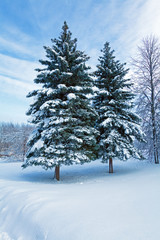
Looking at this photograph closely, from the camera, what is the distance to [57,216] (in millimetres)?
2912

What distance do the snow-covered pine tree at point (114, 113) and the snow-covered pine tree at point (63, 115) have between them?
122 cm

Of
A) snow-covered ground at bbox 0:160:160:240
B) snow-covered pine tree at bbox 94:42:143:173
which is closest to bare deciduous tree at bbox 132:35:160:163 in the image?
snow-covered pine tree at bbox 94:42:143:173

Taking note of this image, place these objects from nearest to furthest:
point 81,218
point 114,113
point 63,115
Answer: point 81,218 → point 63,115 → point 114,113

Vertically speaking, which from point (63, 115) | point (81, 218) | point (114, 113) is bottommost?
point (81, 218)

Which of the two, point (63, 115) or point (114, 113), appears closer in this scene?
point (63, 115)

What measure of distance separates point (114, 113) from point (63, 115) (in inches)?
158

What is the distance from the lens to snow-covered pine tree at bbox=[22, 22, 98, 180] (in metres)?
7.68

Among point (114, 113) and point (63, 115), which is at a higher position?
point (114, 113)

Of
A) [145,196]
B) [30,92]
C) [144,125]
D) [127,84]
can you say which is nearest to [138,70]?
[127,84]

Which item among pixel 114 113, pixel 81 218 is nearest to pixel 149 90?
pixel 114 113

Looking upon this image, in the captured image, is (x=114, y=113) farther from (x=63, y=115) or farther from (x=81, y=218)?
(x=81, y=218)

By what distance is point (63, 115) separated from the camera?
8172mm

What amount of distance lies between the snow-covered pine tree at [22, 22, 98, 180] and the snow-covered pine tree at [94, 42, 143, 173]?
1.22m

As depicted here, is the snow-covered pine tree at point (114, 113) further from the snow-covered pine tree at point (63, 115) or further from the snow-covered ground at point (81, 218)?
the snow-covered ground at point (81, 218)
